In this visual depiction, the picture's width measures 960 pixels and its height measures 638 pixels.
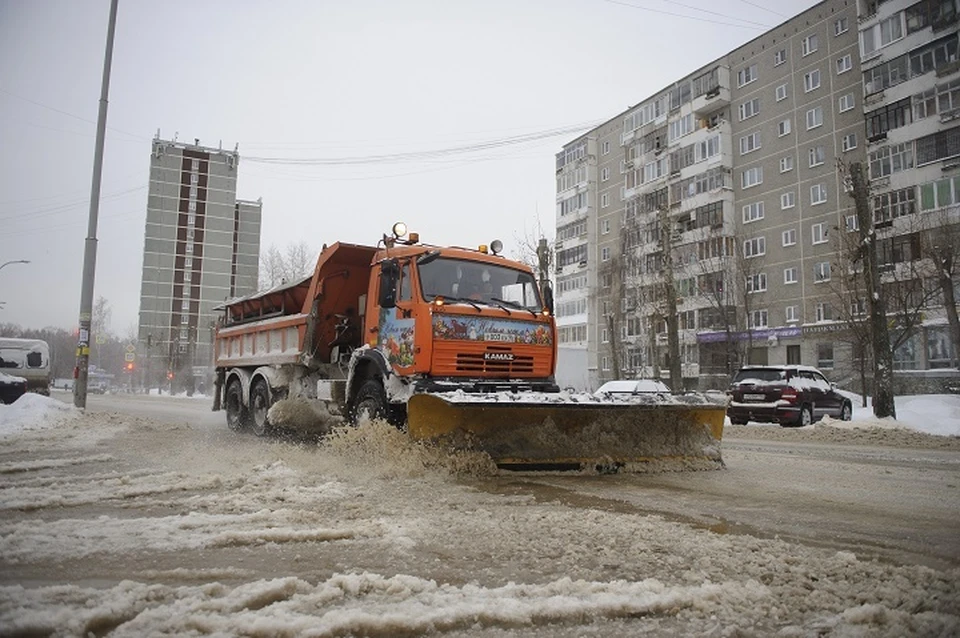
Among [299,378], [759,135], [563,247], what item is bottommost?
[299,378]

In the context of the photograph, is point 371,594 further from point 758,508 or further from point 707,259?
point 707,259

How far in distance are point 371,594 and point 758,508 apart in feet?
11.5

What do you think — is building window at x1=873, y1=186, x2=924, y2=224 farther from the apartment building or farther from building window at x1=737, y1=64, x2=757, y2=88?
building window at x1=737, y1=64, x2=757, y2=88

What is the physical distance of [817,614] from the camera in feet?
9.02

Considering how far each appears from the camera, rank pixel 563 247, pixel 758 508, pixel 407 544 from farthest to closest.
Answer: pixel 563 247 → pixel 758 508 → pixel 407 544

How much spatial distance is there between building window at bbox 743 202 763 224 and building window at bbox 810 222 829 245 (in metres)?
3.70

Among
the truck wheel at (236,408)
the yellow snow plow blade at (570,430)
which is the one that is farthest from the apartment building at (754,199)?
the yellow snow plow blade at (570,430)

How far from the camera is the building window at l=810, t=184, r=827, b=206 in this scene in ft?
122

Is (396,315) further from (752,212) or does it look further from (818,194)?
(752,212)

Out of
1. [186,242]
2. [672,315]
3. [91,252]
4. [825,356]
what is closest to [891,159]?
[825,356]

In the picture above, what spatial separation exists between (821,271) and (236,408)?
112 feet

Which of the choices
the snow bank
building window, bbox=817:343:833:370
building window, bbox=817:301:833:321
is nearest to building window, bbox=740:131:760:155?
building window, bbox=817:301:833:321

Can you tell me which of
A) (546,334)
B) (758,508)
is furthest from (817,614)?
(546,334)

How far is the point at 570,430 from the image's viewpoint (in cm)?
727
